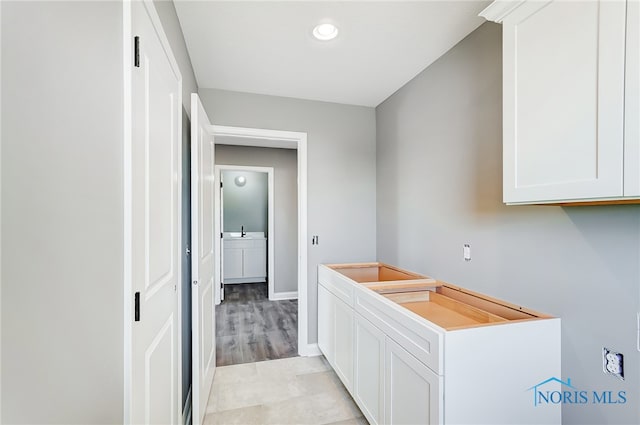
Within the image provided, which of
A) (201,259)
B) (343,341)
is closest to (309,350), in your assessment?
(343,341)

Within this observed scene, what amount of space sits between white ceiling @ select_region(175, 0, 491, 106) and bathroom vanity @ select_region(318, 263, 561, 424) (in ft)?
5.41

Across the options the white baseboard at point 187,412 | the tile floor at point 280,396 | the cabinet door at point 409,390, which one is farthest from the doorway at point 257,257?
the cabinet door at point 409,390

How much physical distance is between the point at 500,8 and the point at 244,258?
5.33 m

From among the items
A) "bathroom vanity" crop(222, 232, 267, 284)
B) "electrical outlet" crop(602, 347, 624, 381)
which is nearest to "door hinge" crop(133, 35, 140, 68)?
"electrical outlet" crop(602, 347, 624, 381)

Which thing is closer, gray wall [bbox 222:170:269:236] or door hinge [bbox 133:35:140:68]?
door hinge [bbox 133:35:140:68]

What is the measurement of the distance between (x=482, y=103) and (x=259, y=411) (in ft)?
8.22

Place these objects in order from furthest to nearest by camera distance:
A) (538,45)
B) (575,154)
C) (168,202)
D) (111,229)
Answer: (168,202) < (538,45) < (575,154) < (111,229)

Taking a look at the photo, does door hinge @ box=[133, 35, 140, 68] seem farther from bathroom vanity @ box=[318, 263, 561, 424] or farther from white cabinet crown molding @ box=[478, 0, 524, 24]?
bathroom vanity @ box=[318, 263, 561, 424]

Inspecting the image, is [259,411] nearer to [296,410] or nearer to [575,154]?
[296,410]

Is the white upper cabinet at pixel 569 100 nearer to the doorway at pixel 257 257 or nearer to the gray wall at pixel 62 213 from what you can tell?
the gray wall at pixel 62 213

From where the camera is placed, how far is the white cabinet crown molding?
48.3 inches

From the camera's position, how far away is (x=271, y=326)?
3.70m

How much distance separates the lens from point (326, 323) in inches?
108

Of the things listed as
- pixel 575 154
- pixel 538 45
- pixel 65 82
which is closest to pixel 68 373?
pixel 65 82
